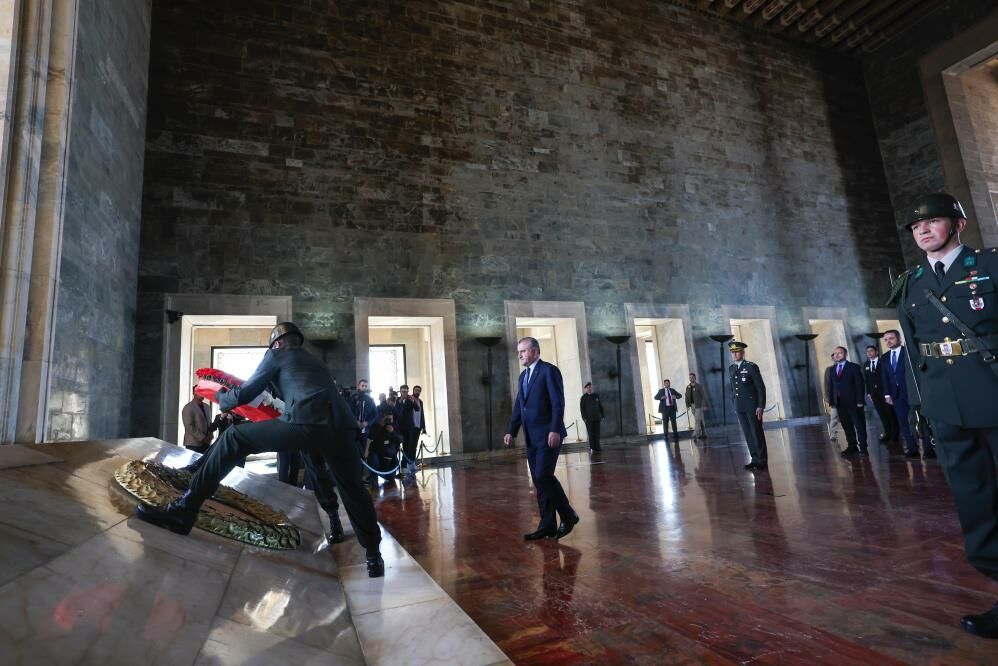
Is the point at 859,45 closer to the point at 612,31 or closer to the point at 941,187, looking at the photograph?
the point at 941,187

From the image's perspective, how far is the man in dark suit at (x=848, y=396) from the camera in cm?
730

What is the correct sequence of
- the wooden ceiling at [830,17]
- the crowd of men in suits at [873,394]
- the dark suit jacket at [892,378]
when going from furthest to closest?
1. the wooden ceiling at [830,17]
2. the dark suit jacket at [892,378]
3. the crowd of men in suits at [873,394]

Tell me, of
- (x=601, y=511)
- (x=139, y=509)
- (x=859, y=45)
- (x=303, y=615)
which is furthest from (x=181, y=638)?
(x=859, y=45)

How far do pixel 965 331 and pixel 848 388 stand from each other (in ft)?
21.3

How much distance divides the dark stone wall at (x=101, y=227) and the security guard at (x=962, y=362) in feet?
25.0

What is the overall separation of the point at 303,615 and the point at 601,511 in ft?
10.1

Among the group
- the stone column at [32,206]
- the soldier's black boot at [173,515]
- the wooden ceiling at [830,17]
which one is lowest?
the soldier's black boot at [173,515]

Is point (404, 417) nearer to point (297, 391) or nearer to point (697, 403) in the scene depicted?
point (297, 391)

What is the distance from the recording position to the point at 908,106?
1744 cm

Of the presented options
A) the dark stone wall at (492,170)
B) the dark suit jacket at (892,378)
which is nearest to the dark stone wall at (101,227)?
the dark stone wall at (492,170)

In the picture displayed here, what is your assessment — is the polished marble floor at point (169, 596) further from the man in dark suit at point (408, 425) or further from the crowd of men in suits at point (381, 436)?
the man in dark suit at point (408, 425)

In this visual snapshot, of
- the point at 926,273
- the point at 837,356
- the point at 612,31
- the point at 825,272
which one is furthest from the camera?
the point at 825,272

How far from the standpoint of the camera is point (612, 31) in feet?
48.9

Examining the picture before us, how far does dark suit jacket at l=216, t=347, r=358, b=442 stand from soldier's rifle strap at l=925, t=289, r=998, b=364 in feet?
9.77
